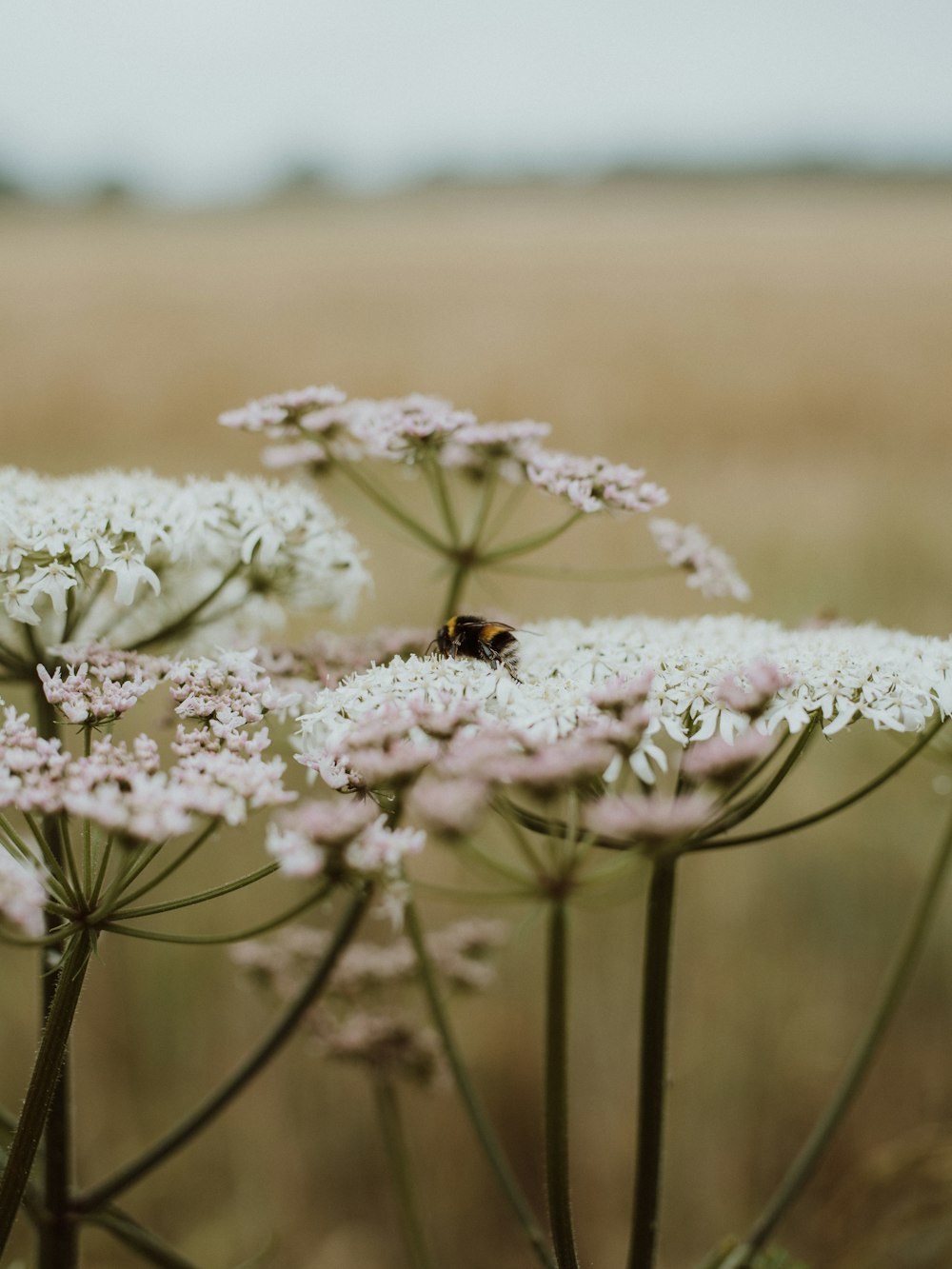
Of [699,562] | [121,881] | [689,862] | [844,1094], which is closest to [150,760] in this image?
[121,881]

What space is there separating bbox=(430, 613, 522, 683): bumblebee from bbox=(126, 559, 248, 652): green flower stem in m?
0.33

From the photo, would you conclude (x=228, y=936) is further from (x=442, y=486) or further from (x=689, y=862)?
(x=689, y=862)

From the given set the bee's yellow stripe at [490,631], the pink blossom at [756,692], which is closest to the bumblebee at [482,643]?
the bee's yellow stripe at [490,631]

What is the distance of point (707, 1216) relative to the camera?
2.84 meters

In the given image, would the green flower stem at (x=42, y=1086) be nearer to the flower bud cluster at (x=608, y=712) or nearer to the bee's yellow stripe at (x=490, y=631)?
the flower bud cluster at (x=608, y=712)

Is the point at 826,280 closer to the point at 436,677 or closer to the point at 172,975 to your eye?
the point at 172,975

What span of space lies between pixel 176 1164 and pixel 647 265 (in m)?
5.74

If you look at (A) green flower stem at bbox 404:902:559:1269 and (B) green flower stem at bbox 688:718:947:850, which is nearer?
(B) green flower stem at bbox 688:718:947:850

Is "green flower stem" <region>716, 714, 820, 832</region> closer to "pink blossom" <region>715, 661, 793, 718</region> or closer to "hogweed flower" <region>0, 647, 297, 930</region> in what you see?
"pink blossom" <region>715, 661, 793, 718</region>

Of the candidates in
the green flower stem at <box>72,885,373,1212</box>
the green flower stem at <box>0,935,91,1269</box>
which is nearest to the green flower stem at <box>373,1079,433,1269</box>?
the green flower stem at <box>72,885,373,1212</box>

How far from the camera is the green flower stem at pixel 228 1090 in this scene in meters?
1.47

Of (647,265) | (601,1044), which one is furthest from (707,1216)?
(647,265)

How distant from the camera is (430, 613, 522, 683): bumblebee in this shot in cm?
167

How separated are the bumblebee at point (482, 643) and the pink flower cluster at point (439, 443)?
223 millimetres
